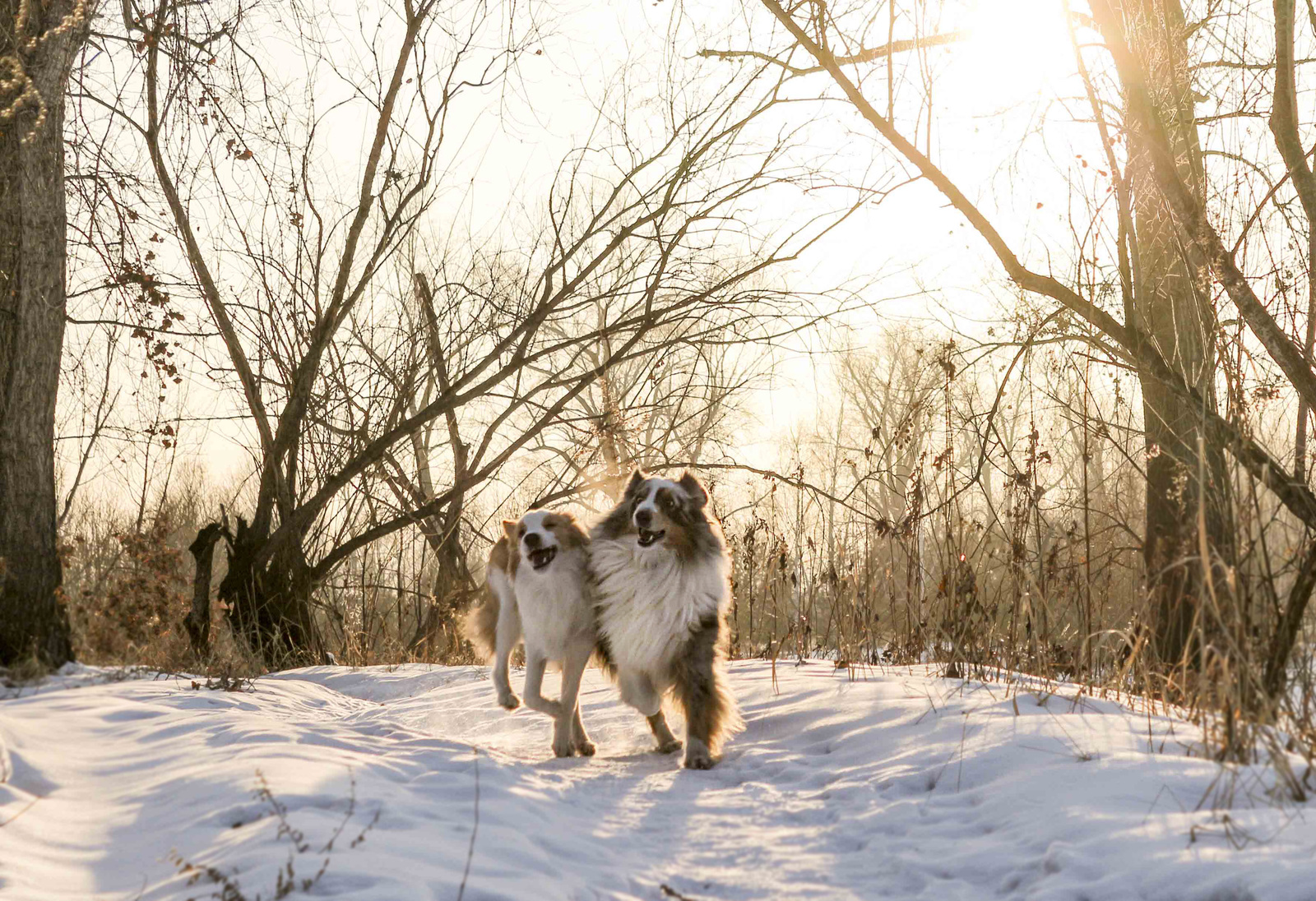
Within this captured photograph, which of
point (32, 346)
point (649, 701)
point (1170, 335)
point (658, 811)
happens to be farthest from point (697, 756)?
point (1170, 335)

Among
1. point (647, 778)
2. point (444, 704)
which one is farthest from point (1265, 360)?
point (444, 704)

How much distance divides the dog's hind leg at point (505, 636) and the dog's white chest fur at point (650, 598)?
0.66 metres

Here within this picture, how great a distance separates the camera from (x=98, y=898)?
9.34ft

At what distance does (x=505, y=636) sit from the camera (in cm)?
621

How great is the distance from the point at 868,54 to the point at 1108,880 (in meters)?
6.91

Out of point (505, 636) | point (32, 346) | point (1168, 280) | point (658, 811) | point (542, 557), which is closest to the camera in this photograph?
point (658, 811)

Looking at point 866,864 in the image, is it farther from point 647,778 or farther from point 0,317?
point 0,317

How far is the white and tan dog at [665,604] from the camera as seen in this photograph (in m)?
5.34

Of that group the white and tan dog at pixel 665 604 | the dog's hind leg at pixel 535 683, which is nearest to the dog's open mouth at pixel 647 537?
the white and tan dog at pixel 665 604

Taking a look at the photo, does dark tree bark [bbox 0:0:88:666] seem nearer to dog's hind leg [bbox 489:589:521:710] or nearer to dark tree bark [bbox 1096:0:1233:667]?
dog's hind leg [bbox 489:589:521:710]

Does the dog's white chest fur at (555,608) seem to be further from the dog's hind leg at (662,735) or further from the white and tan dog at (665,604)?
the dog's hind leg at (662,735)

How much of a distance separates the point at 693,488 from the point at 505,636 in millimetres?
1531

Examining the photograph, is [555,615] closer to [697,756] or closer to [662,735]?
[662,735]

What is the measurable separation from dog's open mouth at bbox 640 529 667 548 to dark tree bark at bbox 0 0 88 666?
173 inches
